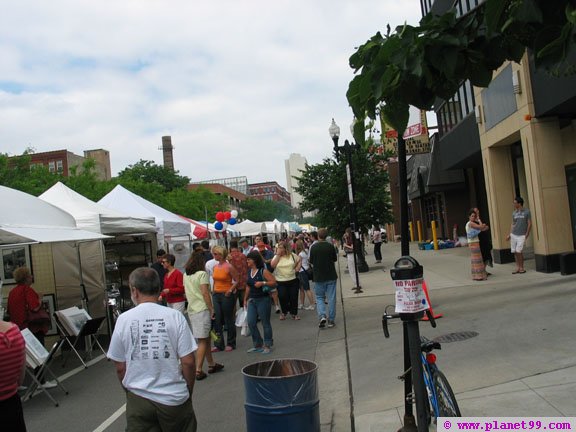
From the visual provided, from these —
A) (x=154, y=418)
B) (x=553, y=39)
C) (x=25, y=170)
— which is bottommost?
(x=154, y=418)

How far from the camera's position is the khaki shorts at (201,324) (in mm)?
7582

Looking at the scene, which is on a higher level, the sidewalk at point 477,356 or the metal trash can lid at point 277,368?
the metal trash can lid at point 277,368

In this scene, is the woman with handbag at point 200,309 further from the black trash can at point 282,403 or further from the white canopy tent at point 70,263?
the black trash can at point 282,403

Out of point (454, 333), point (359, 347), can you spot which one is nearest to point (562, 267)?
point (454, 333)

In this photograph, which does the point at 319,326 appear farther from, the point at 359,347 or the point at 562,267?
the point at 562,267

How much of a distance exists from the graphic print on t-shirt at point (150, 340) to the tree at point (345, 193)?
665 inches

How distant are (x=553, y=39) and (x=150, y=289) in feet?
9.61

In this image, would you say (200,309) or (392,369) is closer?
(392,369)

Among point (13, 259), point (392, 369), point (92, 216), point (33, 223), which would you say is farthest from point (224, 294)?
point (13, 259)

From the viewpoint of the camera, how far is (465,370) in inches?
247

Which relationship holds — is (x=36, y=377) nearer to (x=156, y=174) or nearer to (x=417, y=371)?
(x=417, y=371)

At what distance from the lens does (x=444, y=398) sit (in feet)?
13.6
